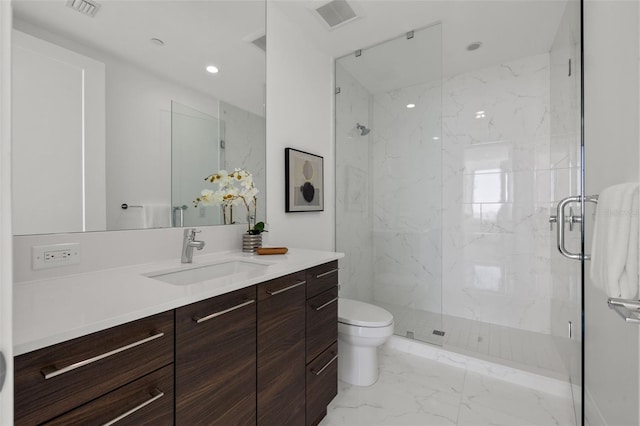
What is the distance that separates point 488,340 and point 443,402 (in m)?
1.00

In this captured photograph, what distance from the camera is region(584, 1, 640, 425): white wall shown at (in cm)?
108

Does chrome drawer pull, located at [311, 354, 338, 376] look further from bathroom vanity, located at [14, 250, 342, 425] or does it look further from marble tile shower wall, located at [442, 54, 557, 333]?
marble tile shower wall, located at [442, 54, 557, 333]

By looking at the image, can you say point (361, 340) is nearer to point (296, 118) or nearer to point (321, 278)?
point (321, 278)

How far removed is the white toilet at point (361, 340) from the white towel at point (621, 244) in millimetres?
1258

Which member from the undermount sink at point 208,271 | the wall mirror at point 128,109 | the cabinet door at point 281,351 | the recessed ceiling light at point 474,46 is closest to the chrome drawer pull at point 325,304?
the cabinet door at point 281,351

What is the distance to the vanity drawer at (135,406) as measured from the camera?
0.69m

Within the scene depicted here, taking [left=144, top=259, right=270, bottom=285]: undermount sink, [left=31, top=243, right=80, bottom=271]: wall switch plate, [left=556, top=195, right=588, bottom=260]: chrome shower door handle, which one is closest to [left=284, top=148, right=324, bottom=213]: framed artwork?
[left=144, top=259, right=270, bottom=285]: undermount sink

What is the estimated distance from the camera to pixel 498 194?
9.61 feet

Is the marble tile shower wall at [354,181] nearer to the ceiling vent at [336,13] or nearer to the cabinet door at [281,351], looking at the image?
the ceiling vent at [336,13]

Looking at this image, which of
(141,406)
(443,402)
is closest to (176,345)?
(141,406)

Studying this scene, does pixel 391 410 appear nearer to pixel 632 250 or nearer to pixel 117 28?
pixel 632 250

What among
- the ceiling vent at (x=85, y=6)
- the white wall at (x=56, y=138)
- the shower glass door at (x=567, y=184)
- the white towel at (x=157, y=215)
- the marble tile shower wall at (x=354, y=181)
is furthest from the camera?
the marble tile shower wall at (x=354, y=181)

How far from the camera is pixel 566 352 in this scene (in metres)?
2.02

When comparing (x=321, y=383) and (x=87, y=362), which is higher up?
(x=87, y=362)
